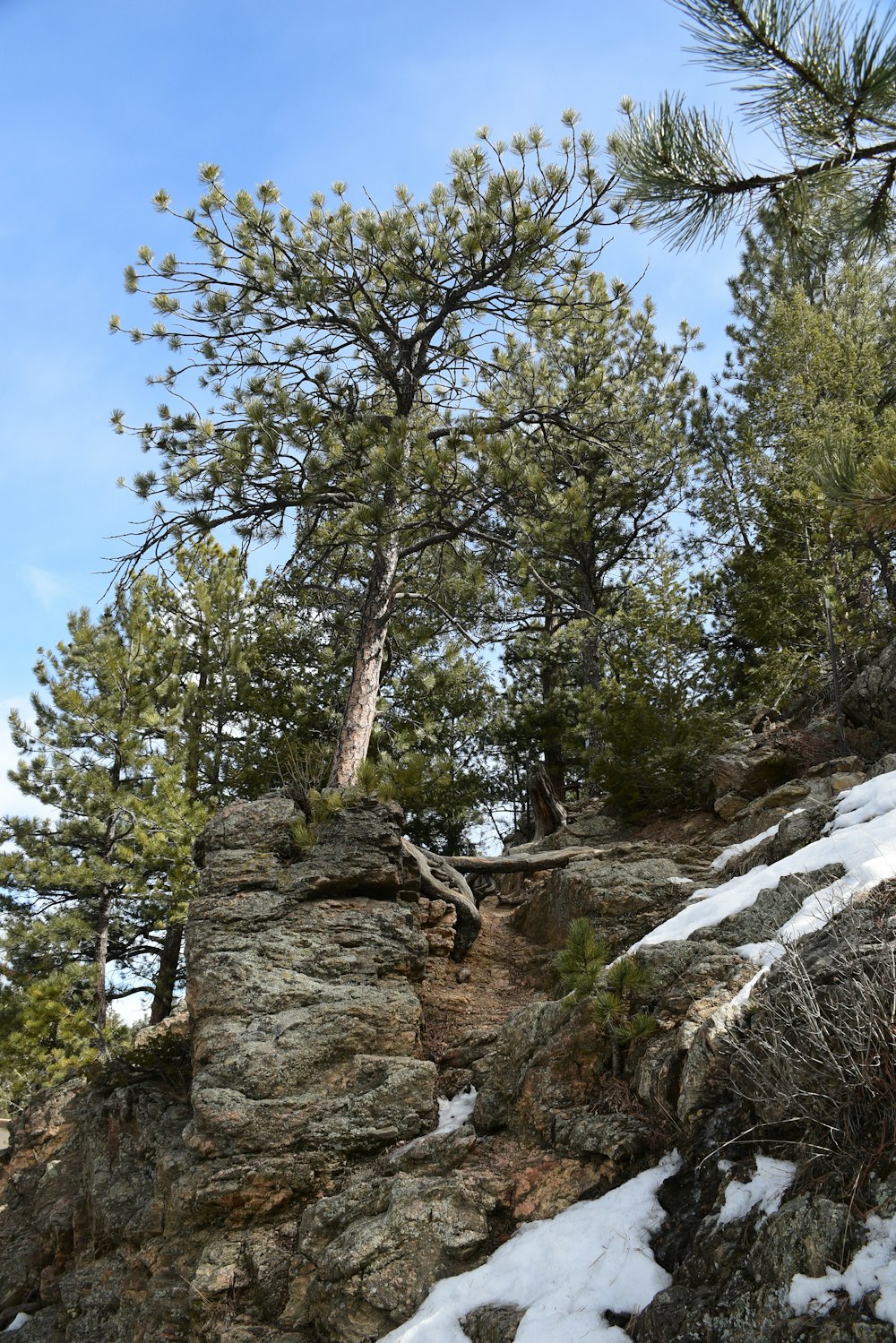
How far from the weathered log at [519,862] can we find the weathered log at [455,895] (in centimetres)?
51

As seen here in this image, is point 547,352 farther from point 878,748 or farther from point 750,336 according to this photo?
point 750,336

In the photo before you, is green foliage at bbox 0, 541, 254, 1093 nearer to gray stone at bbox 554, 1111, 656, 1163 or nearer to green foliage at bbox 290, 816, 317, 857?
green foliage at bbox 290, 816, 317, 857

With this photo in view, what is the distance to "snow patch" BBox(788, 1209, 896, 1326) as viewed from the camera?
3.01m

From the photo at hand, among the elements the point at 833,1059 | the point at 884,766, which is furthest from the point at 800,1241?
the point at 884,766

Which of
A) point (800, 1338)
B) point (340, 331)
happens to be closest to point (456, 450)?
point (340, 331)

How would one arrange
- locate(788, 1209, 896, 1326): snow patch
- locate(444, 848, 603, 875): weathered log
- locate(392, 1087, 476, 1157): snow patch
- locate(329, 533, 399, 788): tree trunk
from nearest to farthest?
1. locate(788, 1209, 896, 1326): snow patch
2. locate(392, 1087, 476, 1157): snow patch
3. locate(329, 533, 399, 788): tree trunk
4. locate(444, 848, 603, 875): weathered log

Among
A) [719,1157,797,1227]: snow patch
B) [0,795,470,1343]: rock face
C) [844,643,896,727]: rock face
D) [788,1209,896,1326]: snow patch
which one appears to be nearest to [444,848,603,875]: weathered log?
[0,795,470,1343]: rock face

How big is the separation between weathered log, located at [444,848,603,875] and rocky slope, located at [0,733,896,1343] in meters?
0.51

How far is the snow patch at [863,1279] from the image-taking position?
3006 millimetres

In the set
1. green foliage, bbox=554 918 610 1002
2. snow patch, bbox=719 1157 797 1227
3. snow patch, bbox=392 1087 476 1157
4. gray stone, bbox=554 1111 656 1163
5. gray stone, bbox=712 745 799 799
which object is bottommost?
snow patch, bbox=719 1157 797 1227

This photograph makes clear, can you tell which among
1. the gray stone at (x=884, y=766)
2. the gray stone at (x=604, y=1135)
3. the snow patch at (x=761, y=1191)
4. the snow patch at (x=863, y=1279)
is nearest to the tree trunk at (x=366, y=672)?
the gray stone at (x=604, y=1135)

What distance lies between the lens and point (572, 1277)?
405 centimetres

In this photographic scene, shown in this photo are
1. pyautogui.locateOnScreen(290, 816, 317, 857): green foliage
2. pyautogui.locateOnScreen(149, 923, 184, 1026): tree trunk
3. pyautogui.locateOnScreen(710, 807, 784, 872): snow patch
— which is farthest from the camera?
pyautogui.locateOnScreen(149, 923, 184, 1026): tree trunk

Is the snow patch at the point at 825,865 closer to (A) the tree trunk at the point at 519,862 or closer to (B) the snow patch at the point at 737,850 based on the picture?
(B) the snow patch at the point at 737,850
